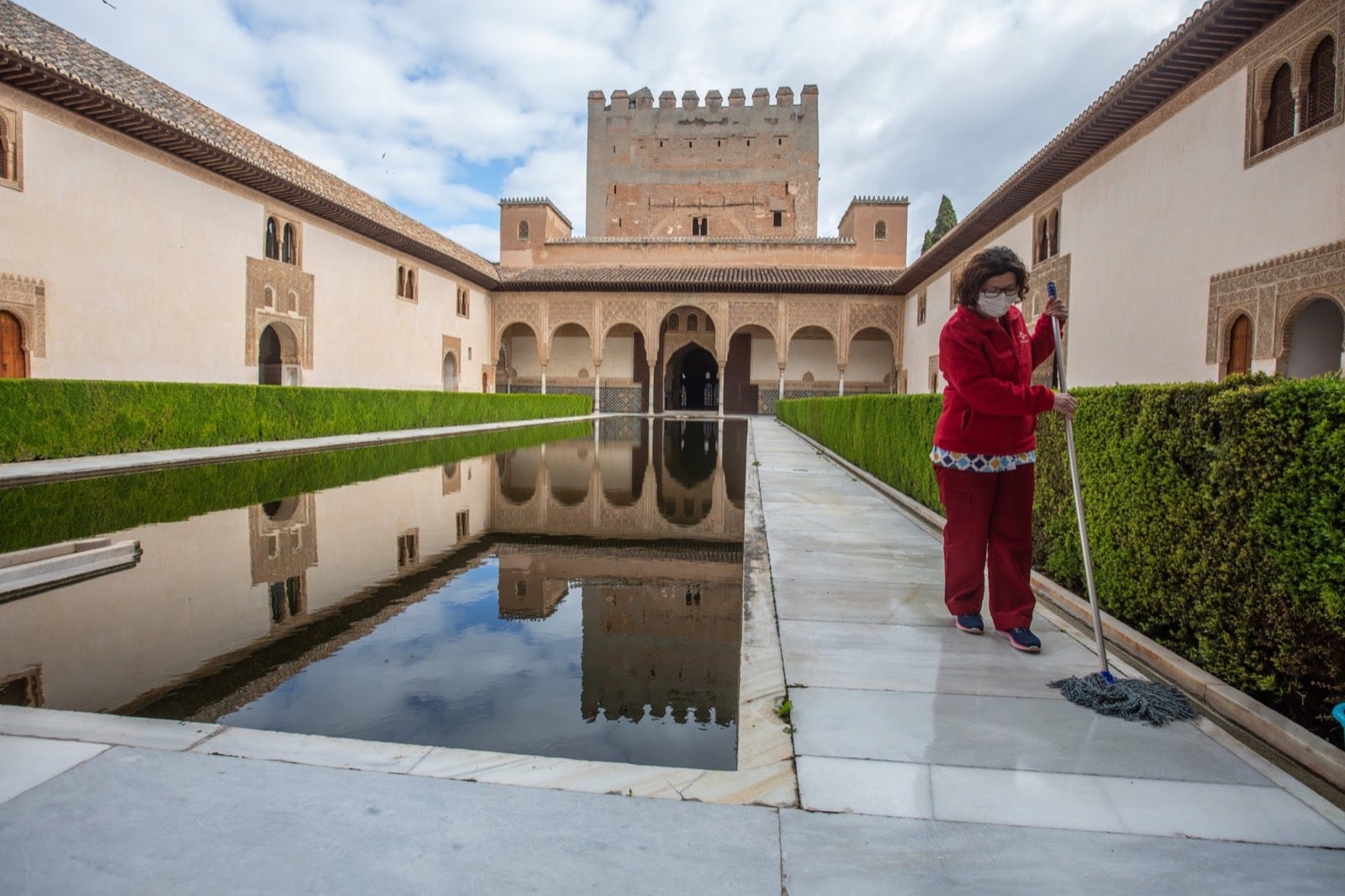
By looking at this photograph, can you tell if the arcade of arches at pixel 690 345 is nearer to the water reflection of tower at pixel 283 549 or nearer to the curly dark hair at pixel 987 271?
the water reflection of tower at pixel 283 549

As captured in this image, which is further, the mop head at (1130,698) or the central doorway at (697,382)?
the central doorway at (697,382)

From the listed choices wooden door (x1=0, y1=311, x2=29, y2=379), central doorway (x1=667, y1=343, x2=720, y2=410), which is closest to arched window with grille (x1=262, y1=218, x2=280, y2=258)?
wooden door (x1=0, y1=311, x2=29, y2=379)

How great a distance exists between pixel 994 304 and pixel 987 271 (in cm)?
12

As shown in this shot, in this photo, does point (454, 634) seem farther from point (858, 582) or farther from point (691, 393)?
point (691, 393)

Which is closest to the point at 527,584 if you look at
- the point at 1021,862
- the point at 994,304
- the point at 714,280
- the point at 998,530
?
the point at 998,530

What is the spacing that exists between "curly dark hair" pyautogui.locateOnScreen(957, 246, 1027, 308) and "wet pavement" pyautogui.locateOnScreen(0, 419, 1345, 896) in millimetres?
1361

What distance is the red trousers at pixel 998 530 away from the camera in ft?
9.46

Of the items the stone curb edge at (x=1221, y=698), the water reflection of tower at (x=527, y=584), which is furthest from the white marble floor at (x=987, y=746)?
the water reflection of tower at (x=527, y=584)

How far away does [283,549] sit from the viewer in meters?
4.73

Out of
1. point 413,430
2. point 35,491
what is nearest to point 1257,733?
point 35,491

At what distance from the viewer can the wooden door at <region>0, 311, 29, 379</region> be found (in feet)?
34.6

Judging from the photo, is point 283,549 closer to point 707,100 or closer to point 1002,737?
point 1002,737

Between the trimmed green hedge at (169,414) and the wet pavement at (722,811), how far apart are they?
28.0 ft

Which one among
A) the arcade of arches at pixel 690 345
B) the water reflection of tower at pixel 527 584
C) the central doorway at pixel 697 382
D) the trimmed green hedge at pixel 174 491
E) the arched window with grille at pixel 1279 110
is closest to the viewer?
the water reflection of tower at pixel 527 584
